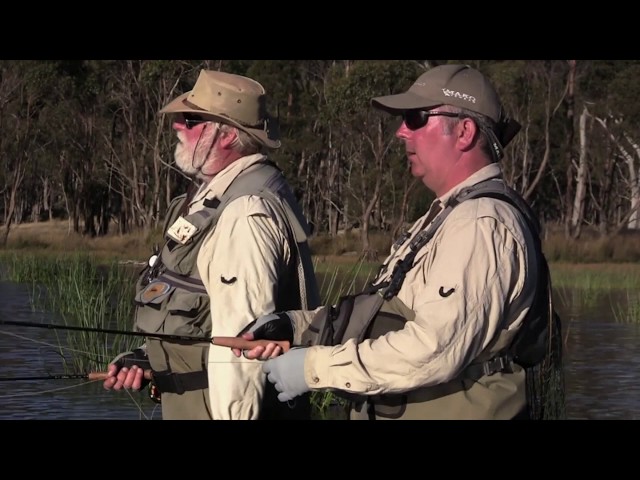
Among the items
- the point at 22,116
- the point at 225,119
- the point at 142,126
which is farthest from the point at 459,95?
the point at 22,116

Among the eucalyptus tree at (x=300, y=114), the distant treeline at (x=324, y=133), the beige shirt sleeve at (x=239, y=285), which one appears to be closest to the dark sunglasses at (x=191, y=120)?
the beige shirt sleeve at (x=239, y=285)

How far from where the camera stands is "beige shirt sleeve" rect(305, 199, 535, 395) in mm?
4020

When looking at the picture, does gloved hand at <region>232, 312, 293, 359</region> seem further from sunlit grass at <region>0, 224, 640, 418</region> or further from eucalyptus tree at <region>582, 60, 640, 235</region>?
eucalyptus tree at <region>582, 60, 640, 235</region>

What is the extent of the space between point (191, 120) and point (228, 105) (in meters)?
0.17

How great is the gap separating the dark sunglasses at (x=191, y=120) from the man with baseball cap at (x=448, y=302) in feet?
5.07

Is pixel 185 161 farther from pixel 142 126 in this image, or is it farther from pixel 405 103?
pixel 142 126

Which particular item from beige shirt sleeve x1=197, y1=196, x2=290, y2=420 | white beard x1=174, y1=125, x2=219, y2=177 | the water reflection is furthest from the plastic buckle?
the water reflection

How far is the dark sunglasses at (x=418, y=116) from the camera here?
4.44 meters

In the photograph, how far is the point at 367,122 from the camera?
42750 millimetres

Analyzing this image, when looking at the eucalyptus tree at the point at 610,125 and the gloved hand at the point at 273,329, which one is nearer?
the gloved hand at the point at 273,329

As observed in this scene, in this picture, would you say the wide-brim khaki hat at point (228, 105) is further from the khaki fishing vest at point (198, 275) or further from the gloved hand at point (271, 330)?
the gloved hand at point (271, 330)

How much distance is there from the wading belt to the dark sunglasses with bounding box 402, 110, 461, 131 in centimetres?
150

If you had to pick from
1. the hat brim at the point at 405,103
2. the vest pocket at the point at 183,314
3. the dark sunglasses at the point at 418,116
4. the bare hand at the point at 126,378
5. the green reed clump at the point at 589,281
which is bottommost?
the green reed clump at the point at 589,281

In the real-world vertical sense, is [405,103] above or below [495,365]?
above
